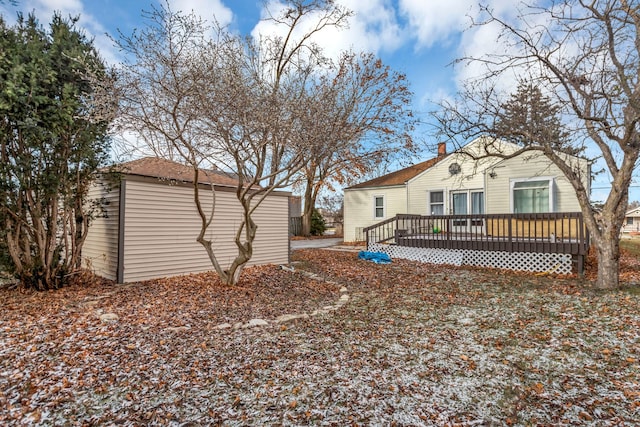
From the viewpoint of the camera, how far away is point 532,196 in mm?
11227

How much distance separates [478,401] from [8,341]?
4.74 m

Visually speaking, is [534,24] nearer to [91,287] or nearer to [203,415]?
[203,415]

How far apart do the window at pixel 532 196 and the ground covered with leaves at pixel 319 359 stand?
5695 mm

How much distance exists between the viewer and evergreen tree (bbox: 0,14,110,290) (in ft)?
16.8

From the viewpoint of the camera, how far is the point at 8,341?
361cm

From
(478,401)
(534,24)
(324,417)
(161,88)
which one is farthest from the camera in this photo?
(534,24)

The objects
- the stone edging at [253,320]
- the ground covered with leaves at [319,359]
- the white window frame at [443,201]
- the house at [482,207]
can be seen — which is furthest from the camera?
the white window frame at [443,201]

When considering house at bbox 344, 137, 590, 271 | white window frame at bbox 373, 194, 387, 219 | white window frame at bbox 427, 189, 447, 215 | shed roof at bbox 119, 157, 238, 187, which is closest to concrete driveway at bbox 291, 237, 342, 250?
house at bbox 344, 137, 590, 271

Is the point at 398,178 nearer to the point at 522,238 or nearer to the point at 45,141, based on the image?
the point at 522,238

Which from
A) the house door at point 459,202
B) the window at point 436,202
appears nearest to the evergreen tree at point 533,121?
the house door at point 459,202

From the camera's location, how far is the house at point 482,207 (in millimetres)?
8445

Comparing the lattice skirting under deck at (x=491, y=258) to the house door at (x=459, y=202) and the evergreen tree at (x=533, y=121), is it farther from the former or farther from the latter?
the house door at (x=459, y=202)

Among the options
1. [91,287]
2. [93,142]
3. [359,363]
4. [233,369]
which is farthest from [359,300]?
[93,142]

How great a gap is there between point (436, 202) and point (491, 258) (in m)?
4.51
